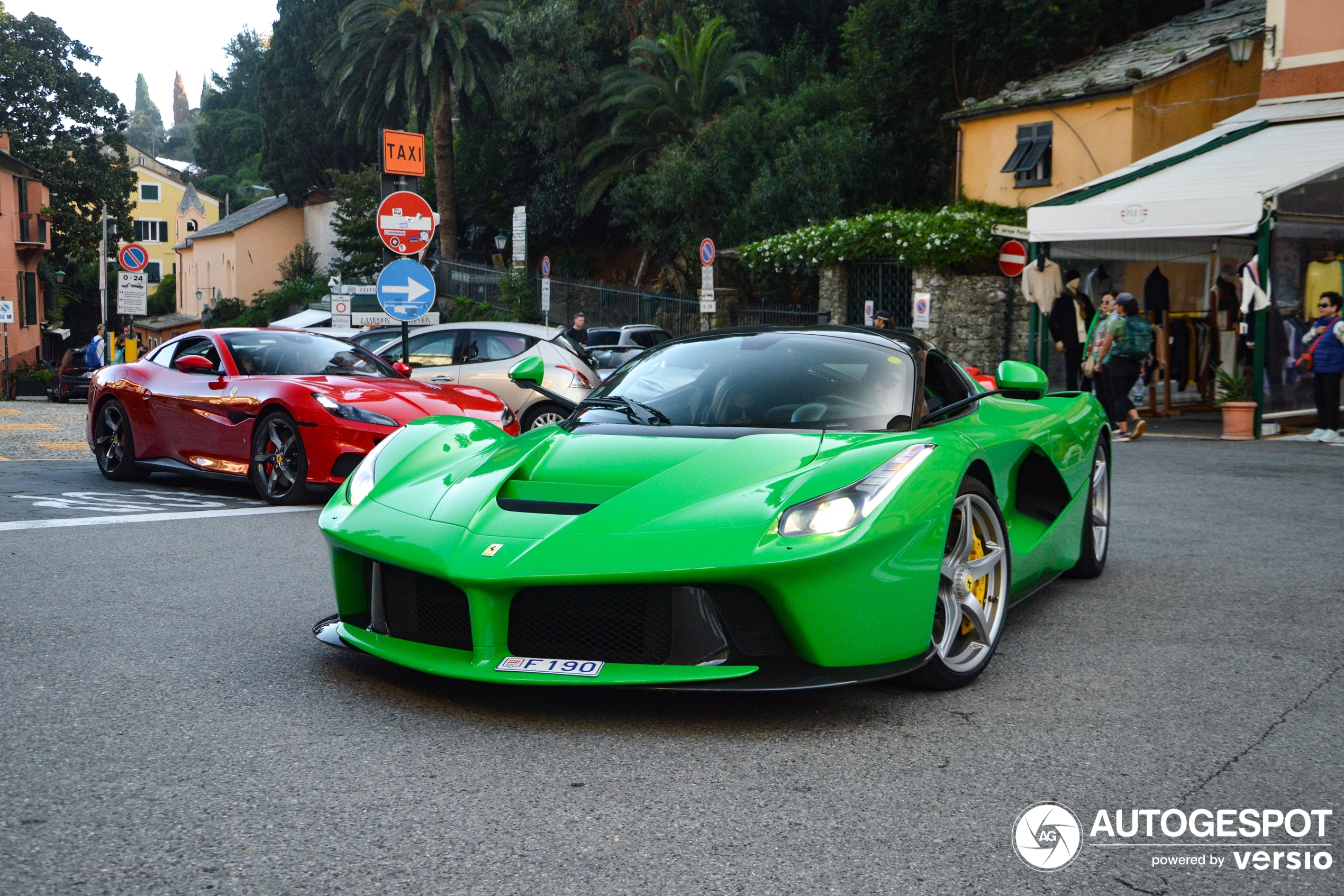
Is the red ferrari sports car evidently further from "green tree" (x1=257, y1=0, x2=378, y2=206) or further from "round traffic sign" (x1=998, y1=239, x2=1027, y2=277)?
"green tree" (x1=257, y1=0, x2=378, y2=206)

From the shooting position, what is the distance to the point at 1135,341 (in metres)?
14.8

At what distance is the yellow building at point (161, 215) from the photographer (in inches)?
3541

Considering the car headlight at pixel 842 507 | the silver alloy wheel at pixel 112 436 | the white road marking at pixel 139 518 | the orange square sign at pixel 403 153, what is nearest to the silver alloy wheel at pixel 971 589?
the car headlight at pixel 842 507

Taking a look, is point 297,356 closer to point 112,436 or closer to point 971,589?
point 112,436

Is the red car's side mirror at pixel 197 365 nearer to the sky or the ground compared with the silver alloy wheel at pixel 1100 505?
nearer to the sky

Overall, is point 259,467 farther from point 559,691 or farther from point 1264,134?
point 1264,134

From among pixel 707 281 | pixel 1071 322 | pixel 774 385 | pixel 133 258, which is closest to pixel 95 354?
pixel 133 258

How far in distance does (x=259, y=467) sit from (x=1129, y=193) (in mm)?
12402

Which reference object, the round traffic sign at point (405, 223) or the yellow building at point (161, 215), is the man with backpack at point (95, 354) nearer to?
the round traffic sign at point (405, 223)

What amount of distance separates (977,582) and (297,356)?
7292 mm

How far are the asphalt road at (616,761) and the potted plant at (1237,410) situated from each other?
10.3 m

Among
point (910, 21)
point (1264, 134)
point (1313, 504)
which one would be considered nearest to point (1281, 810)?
point (1313, 504)

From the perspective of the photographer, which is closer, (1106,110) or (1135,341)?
(1135,341)

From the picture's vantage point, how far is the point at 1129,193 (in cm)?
1698
